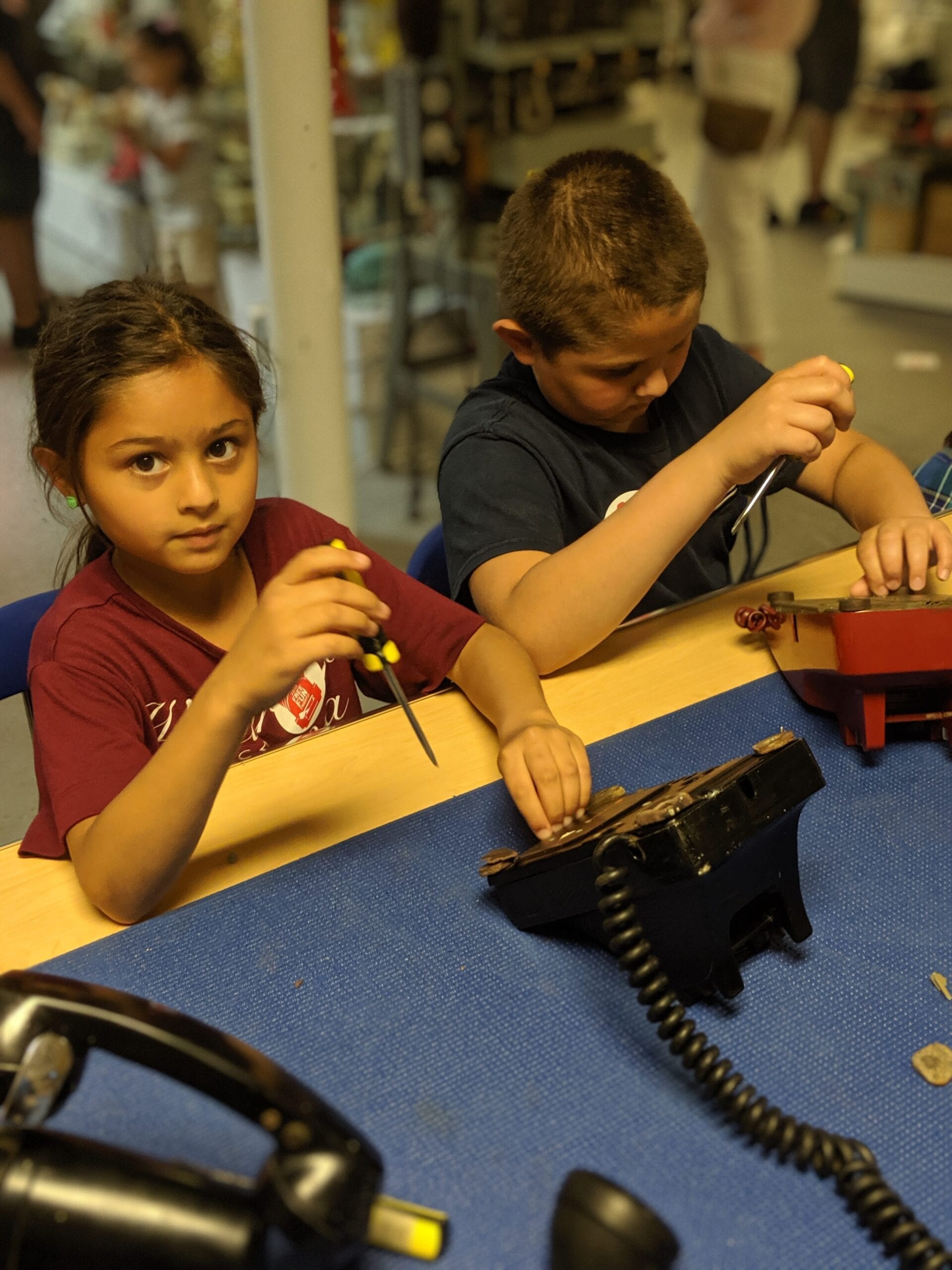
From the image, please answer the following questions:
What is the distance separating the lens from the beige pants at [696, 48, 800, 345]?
3.42 meters

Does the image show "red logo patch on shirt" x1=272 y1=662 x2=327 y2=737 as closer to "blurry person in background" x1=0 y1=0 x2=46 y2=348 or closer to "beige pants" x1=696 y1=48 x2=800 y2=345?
"blurry person in background" x1=0 y1=0 x2=46 y2=348

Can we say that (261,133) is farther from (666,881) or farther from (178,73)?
(178,73)

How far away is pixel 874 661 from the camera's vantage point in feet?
3.01

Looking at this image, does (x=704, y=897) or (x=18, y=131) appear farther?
(x=18, y=131)

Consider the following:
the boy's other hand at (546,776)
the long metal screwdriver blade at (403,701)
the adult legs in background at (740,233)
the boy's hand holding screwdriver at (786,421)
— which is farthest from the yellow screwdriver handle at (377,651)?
the adult legs in background at (740,233)

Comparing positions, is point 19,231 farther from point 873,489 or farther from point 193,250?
point 873,489

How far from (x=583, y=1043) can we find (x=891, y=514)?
734mm

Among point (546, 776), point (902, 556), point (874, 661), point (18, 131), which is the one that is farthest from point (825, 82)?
point (546, 776)

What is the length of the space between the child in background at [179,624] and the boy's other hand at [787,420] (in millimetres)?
249

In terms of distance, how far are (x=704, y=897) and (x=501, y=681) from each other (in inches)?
13.1

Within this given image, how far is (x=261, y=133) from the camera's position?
70.5 inches

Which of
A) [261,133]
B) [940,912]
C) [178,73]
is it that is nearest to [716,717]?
[940,912]

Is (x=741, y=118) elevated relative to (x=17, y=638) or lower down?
elevated

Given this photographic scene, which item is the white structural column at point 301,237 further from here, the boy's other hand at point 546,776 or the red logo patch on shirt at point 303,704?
the boy's other hand at point 546,776
